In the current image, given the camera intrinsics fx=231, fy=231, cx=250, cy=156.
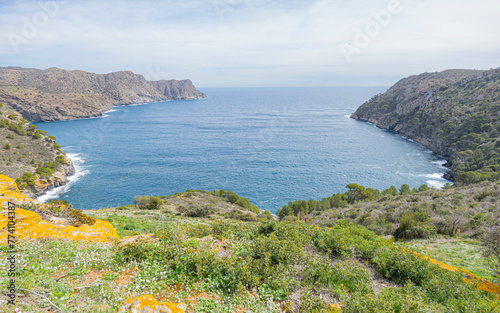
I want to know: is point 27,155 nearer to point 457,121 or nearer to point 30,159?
point 30,159

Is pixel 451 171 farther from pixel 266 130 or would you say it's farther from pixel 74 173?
pixel 74 173

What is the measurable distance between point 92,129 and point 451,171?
5310 inches

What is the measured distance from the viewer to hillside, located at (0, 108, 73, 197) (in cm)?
4700

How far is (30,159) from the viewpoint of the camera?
5425 cm

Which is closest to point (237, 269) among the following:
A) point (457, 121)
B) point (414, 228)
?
point (414, 228)

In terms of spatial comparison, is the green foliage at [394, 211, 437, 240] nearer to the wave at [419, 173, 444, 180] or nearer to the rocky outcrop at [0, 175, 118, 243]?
the rocky outcrop at [0, 175, 118, 243]

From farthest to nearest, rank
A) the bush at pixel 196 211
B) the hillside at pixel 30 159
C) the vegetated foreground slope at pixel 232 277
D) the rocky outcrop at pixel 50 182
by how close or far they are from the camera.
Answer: the hillside at pixel 30 159 → the rocky outcrop at pixel 50 182 → the bush at pixel 196 211 → the vegetated foreground slope at pixel 232 277

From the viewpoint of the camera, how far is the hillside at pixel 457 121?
56.4 meters

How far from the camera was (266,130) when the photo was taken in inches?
4205

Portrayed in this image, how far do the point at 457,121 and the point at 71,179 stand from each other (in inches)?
4574

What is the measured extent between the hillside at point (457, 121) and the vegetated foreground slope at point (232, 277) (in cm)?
4940

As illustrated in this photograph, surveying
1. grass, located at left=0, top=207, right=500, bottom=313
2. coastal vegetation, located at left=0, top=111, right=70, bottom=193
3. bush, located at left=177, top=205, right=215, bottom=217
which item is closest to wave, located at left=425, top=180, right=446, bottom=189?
bush, located at left=177, top=205, right=215, bottom=217

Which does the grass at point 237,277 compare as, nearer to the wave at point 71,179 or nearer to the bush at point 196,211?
the bush at point 196,211

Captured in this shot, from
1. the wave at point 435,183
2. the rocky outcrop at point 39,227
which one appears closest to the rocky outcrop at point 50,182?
the rocky outcrop at point 39,227
